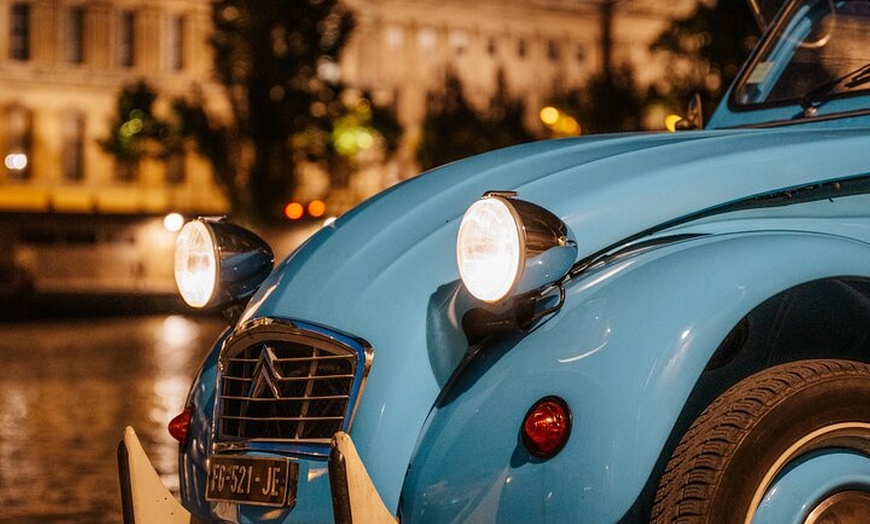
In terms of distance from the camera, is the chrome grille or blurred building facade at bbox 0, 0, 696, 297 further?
blurred building facade at bbox 0, 0, 696, 297

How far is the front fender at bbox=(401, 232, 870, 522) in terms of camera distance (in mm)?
3436

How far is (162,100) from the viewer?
72312mm

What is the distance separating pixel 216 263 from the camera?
184 inches

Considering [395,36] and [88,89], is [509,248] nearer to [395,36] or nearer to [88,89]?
[88,89]

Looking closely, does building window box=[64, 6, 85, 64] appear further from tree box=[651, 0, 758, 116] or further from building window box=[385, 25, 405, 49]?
tree box=[651, 0, 758, 116]

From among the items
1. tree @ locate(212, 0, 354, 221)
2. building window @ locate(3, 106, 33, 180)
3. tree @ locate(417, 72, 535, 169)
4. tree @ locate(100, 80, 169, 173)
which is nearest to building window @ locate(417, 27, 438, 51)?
tree @ locate(417, 72, 535, 169)

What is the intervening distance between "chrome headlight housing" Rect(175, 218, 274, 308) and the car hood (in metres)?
0.41

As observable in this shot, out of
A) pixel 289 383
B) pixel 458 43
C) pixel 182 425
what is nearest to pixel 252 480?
pixel 289 383

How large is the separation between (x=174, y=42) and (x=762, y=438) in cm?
7106

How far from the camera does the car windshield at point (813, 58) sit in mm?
5016

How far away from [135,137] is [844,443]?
56565mm

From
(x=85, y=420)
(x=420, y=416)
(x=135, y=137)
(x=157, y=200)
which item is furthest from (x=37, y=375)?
(x=157, y=200)

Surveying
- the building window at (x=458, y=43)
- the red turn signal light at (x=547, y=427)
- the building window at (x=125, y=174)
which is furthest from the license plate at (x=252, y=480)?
the building window at (x=458, y=43)

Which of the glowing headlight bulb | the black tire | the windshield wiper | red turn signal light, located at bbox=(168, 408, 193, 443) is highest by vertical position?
the windshield wiper
